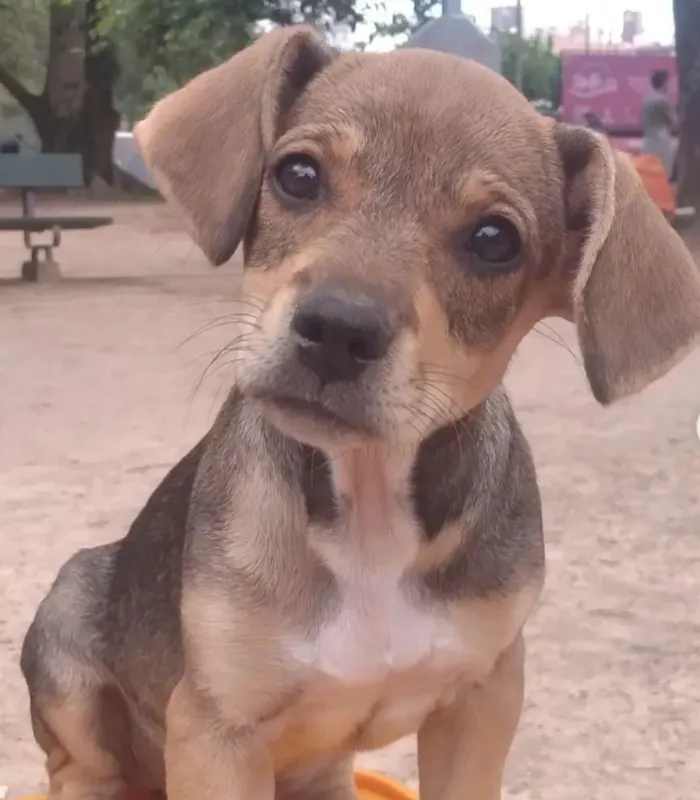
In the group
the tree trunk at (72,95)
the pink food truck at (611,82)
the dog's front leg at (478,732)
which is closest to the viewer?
the dog's front leg at (478,732)

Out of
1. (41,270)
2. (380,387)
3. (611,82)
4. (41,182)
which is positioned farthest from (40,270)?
(611,82)

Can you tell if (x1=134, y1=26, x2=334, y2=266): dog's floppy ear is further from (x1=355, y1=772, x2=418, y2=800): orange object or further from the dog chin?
(x1=355, y1=772, x2=418, y2=800): orange object

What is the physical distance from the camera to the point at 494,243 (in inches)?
85.9

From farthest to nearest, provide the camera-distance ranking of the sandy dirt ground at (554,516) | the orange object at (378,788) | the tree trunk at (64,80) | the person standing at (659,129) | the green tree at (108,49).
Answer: the tree trunk at (64,80) → the person standing at (659,129) → the green tree at (108,49) → the sandy dirt ground at (554,516) → the orange object at (378,788)

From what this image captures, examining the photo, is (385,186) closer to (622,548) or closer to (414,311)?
(414,311)

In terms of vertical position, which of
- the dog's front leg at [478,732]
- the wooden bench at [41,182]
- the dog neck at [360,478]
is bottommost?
the wooden bench at [41,182]

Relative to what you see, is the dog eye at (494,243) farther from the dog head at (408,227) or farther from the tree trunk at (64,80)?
the tree trunk at (64,80)

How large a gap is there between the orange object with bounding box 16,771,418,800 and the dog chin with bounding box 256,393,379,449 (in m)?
1.20

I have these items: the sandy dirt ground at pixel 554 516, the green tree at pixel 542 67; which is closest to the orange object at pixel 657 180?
the sandy dirt ground at pixel 554 516

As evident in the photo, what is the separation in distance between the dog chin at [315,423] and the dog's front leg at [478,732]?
63 cm

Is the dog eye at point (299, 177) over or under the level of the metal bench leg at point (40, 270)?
over

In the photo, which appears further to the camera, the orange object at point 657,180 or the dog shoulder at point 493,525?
the orange object at point 657,180

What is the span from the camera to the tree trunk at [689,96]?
46.9ft

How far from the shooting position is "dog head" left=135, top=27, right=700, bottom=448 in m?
2.01
